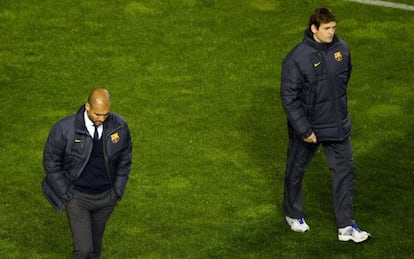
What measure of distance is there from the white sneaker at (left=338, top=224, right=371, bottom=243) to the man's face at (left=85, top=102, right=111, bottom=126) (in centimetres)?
327

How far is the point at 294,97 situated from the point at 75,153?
253 centimetres

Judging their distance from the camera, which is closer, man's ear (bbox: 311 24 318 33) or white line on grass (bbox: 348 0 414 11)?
man's ear (bbox: 311 24 318 33)

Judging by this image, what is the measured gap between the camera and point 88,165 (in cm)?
1204

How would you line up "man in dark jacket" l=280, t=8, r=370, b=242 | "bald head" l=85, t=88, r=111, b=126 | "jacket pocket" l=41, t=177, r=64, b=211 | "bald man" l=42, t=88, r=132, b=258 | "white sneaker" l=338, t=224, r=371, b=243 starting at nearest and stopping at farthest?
"bald head" l=85, t=88, r=111, b=126 → "bald man" l=42, t=88, r=132, b=258 → "jacket pocket" l=41, t=177, r=64, b=211 → "man in dark jacket" l=280, t=8, r=370, b=242 → "white sneaker" l=338, t=224, r=371, b=243

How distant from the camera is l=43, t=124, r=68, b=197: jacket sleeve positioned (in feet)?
38.8

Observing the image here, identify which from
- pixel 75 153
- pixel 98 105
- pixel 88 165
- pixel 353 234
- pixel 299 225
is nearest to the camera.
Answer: pixel 98 105

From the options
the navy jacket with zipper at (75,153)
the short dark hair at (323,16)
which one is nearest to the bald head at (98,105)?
the navy jacket with zipper at (75,153)

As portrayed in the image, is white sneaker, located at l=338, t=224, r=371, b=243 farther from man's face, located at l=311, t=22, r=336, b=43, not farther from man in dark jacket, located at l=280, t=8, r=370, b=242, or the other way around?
man's face, located at l=311, t=22, r=336, b=43

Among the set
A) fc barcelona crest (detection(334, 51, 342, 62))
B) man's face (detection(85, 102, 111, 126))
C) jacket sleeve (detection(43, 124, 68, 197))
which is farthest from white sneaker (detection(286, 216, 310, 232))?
man's face (detection(85, 102, 111, 126))

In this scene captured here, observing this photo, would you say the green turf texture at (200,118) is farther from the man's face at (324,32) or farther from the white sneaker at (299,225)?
the man's face at (324,32)

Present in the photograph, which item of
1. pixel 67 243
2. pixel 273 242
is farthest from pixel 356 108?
pixel 67 243

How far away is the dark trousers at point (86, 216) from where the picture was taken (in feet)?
39.9

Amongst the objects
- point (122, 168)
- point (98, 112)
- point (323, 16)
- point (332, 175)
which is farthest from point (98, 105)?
point (332, 175)

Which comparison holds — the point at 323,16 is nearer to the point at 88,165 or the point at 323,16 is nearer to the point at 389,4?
the point at 88,165
